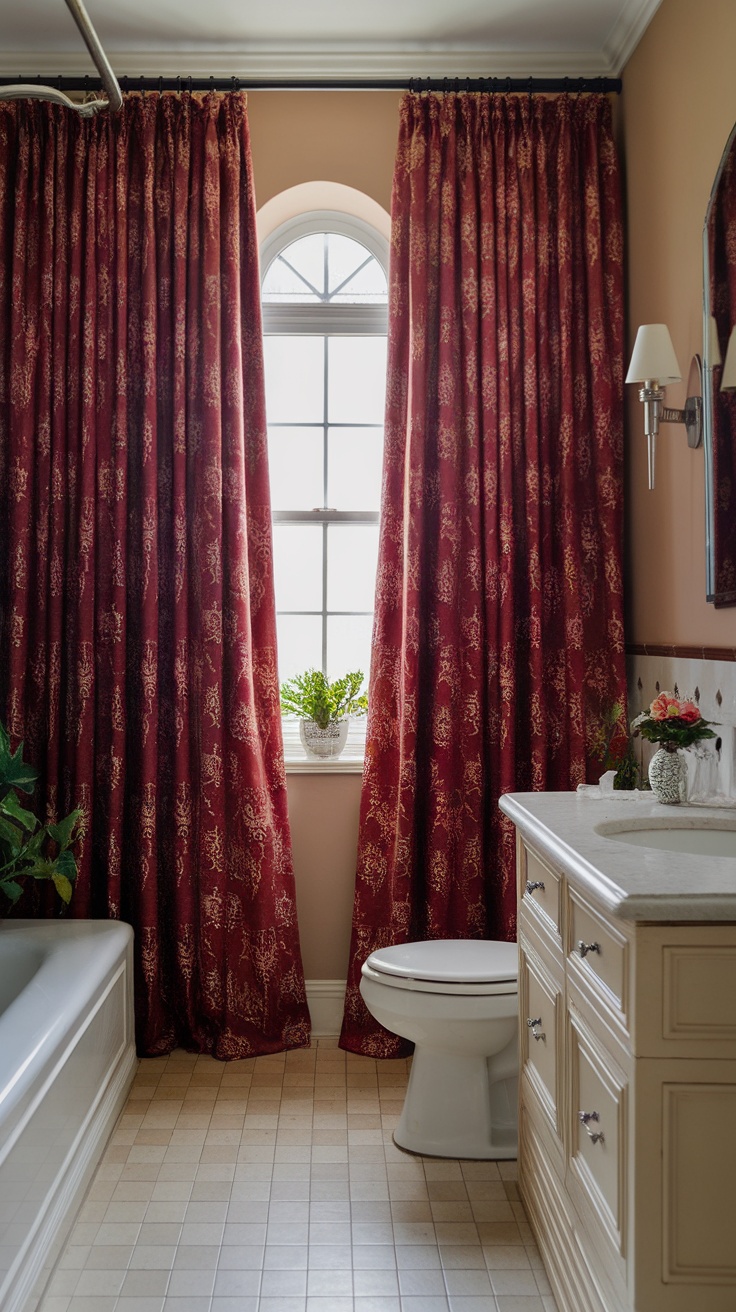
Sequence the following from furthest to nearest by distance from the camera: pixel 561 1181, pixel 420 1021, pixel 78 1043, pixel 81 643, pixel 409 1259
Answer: pixel 81 643, pixel 420 1021, pixel 78 1043, pixel 409 1259, pixel 561 1181

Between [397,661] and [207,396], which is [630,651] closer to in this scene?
[397,661]

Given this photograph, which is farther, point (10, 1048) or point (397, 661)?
point (397, 661)

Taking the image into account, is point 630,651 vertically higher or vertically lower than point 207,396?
lower

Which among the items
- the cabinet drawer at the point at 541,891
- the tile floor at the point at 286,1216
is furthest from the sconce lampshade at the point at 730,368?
the tile floor at the point at 286,1216

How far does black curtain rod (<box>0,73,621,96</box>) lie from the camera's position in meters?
3.13

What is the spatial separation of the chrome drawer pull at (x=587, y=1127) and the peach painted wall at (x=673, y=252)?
3.61 feet

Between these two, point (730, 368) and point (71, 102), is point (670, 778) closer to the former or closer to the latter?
point (730, 368)

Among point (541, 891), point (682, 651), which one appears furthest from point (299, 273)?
point (541, 891)

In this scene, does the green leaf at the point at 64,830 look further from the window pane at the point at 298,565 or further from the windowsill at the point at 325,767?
the window pane at the point at 298,565

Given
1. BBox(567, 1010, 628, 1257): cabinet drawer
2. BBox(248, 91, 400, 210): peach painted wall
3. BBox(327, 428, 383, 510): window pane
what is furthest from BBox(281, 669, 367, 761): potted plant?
BBox(567, 1010, 628, 1257): cabinet drawer

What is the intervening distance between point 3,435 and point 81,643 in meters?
0.66

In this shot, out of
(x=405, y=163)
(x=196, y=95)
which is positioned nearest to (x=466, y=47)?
(x=405, y=163)

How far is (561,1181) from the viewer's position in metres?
1.90

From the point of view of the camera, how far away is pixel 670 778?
2.18 meters
